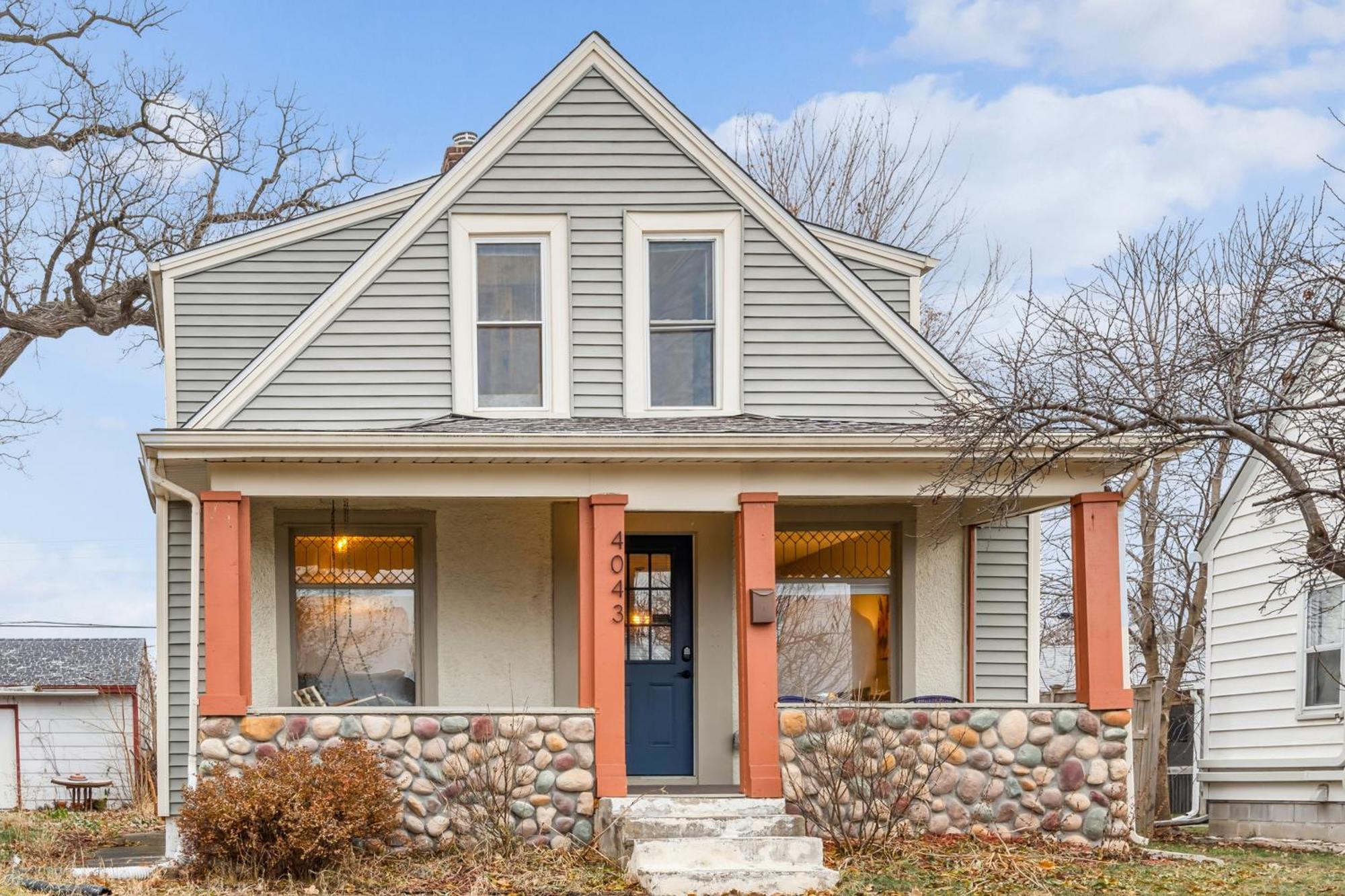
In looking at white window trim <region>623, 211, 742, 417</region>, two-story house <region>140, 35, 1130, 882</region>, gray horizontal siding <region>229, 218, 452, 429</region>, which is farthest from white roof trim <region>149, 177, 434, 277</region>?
white window trim <region>623, 211, 742, 417</region>

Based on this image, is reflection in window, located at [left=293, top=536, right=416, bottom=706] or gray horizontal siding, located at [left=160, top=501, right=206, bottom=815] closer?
reflection in window, located at [left=293, top=536, right=416, bottom=706]

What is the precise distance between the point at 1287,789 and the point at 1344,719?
1388 mm

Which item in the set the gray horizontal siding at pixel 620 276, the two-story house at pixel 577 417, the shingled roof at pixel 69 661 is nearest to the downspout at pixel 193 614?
the two-story house at pixel 577 417

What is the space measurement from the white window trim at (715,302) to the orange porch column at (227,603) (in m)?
3.20

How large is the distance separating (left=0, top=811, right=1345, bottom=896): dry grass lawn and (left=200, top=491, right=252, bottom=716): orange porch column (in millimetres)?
1160

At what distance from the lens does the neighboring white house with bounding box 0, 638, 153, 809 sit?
20672 millimetres

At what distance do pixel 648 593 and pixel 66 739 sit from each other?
1344 centimetres

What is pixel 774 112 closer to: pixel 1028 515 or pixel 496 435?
pixel 1028 515

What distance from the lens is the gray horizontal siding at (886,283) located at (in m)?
12.6

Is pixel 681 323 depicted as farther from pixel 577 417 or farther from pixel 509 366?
pixel 509 366

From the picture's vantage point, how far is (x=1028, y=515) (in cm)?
1207

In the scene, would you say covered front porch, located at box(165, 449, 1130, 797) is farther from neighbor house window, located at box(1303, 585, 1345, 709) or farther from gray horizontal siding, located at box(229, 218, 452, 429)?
neighbor house window, located at box(1303, 585, 1345, 709)

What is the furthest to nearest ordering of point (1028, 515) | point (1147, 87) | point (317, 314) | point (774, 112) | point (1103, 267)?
point (774, 112) < point (1147, 87) < point (1103, 267) < point (1028, 515) < point (317, 314)

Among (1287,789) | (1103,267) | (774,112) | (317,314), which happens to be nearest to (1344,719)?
(1287,789)
